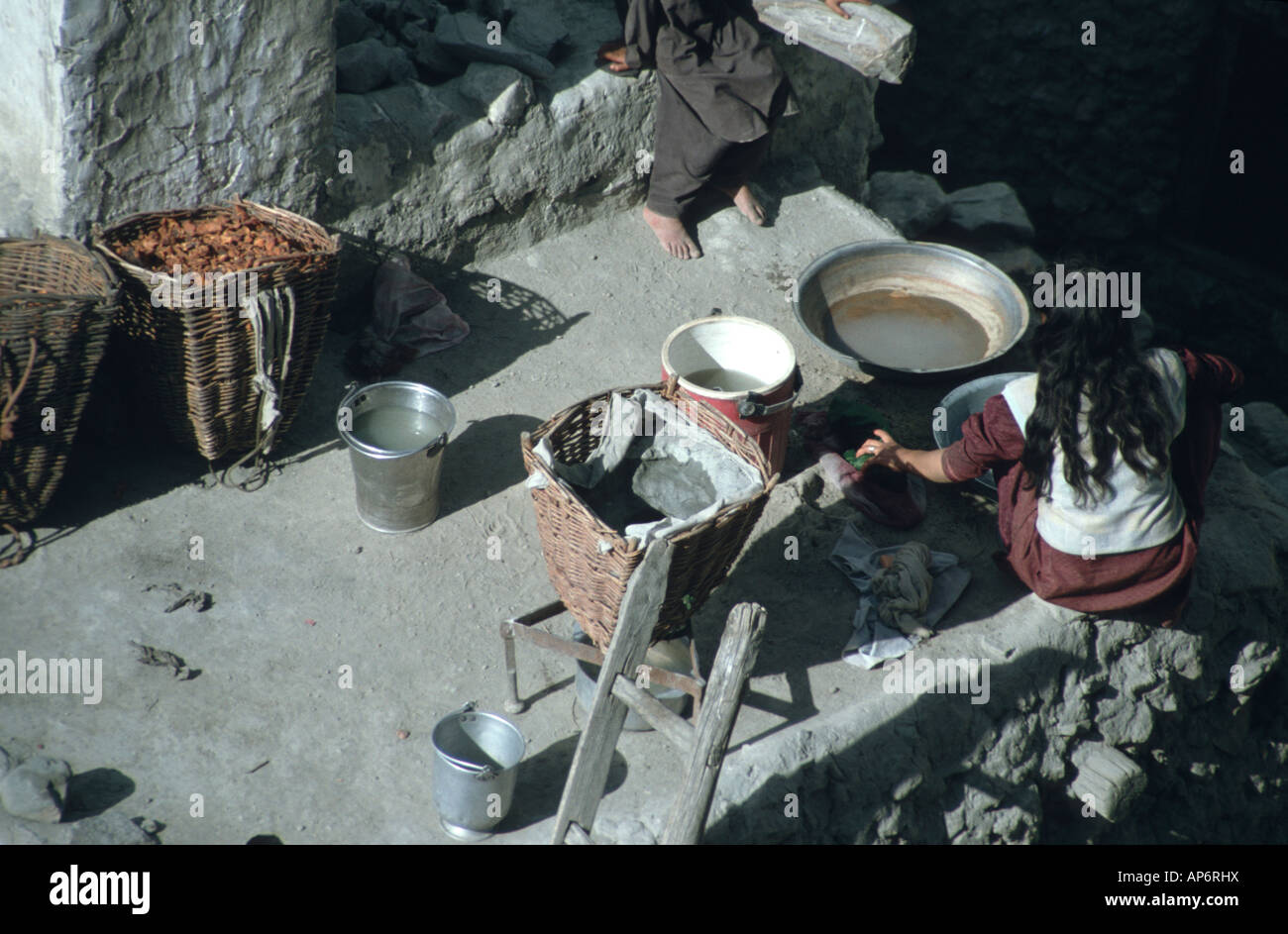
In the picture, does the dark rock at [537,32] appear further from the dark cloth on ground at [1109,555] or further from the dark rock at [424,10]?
the dark cloth on ground at [1109,555]

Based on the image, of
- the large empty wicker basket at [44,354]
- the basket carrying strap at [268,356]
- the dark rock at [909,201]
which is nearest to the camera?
the large empty wicker basket at [44,354]

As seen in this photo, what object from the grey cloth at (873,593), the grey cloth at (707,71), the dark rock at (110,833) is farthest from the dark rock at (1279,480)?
the dark rock at (110,833)

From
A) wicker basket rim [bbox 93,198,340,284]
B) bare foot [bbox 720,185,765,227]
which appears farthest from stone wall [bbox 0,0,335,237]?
bare foot [bbox 720,185,765,227]

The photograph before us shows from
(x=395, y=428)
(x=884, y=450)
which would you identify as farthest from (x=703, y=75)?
(x=395, y=428)

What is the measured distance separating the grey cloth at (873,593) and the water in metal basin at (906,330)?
44.5 inches

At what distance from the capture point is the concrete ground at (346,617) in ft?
12.0

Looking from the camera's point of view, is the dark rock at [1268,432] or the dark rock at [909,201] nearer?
the dark rock at [1268,432]

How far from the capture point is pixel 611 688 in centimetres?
320

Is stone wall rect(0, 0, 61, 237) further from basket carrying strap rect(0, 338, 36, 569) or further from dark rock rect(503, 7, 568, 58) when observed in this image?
dark rock rect(503, 7, 568, 58)

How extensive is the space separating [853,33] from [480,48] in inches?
68.8

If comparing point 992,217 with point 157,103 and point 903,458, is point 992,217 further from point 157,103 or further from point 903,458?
point 157,103

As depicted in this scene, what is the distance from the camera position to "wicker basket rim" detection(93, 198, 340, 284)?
4125mm

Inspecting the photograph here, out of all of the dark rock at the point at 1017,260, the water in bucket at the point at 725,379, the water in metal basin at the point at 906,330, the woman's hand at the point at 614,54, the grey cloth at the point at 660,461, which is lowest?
the dark rock at the point at 1017,260

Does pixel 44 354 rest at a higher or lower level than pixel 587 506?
lower
